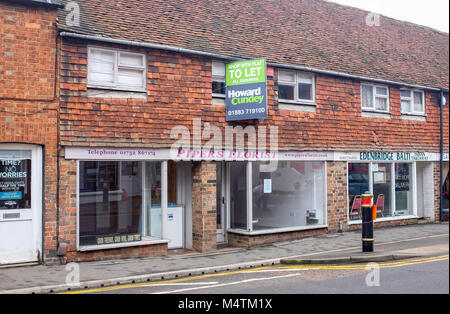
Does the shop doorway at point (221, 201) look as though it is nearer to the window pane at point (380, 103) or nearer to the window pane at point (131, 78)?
the window pane at point (131, 78)


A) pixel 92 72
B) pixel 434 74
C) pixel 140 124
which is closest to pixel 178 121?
pixel 140 124

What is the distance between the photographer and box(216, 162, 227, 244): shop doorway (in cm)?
1415

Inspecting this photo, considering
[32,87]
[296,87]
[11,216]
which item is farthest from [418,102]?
[11,216]

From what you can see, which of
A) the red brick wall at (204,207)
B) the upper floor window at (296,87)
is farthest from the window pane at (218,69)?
the red brick wall at (204,207)

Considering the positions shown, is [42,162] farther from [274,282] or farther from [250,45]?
[250,45]

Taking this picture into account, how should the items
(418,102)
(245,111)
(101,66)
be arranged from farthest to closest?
(418,102) < (245,111) < (101,66)

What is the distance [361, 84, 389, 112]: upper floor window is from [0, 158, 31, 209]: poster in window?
10498mm

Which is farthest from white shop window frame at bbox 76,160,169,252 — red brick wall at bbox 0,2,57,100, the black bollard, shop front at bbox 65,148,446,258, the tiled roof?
the black bollard

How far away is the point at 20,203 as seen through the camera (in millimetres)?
10766

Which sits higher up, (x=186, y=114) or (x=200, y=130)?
(x=186, y=114)

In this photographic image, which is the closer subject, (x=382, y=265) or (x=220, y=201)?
(x=382, y=265)

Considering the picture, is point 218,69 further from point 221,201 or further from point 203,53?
point 221,201

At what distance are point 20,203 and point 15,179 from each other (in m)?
0.51

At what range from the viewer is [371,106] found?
16859 millimetres
